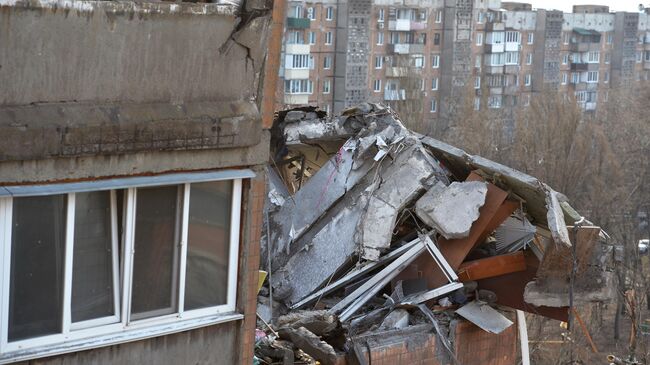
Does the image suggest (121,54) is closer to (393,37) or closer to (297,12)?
(297,12)

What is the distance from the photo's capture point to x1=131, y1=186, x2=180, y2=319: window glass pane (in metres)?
5.36

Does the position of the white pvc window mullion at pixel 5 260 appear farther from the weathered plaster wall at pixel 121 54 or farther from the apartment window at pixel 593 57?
the apartment window at pixel 593 57

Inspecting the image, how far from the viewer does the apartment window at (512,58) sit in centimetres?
6219

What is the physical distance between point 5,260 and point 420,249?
5.20 metres

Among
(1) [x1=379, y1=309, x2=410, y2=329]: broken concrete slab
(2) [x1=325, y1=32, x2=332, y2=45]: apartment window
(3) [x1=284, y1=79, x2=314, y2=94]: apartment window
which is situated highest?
(2) [x1=325, y1=32, x2=332, y2=45]: apartment window

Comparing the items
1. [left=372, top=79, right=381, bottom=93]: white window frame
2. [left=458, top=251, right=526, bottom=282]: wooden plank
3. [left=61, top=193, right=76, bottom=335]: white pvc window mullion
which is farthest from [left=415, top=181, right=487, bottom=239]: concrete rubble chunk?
[left=372, top=79, right=381, bottom=93]: white window frame

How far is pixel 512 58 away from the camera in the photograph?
62.6 meters

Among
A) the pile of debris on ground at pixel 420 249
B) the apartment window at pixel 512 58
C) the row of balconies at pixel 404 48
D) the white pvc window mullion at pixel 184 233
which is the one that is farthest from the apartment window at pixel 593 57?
the white pvc window mullion at pixel 184 233

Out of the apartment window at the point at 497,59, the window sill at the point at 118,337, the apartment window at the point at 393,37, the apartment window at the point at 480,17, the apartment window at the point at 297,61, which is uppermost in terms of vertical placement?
the apartment window at the point at 480,17

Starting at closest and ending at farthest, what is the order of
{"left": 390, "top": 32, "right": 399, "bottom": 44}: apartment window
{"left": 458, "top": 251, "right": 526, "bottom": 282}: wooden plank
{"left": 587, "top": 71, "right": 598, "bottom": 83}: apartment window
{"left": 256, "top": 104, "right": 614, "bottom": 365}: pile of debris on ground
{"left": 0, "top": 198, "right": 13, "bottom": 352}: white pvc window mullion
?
{"left": 0, "top": 198, "right": 13, "bottom": 352}: white pvc window mullion → {"left": 256, "top": 104, "right": 614, "bottom": 365}: pile of debris on ground → {"left": 458, "top": 251, "right": 526, "bottom": 282}: wooden plank → {"left": 390, "top": 32, "right": 399, "bottom": 44}: apartment window → {"left": 587, "top": 71, "right": 598, "bottom": 83}: apartment window

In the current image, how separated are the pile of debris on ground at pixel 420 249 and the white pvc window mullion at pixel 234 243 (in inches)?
115

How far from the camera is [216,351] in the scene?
5.83 meters

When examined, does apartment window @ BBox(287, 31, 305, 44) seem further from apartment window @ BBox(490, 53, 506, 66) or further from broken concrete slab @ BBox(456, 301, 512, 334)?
broken concrete slab @ BBox(456, 301, 512, 334)

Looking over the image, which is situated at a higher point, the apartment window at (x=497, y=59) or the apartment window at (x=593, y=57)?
the apartment window at (x=593, y=57)
